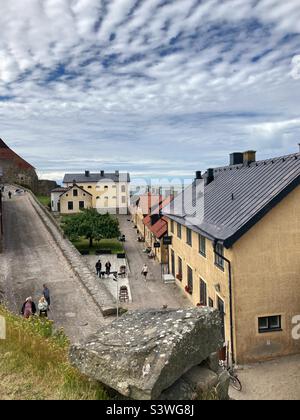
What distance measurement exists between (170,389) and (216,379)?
95 cm

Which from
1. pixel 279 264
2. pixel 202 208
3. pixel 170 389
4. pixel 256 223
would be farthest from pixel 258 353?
pixel 170 389

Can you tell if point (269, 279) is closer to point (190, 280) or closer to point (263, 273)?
point (263, 273)

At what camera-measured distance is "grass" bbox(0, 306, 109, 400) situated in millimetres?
5711

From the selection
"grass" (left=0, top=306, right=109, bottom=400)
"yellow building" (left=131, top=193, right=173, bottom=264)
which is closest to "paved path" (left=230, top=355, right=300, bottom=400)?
"grass" (left=0, top=306, right=109, bottom=400)

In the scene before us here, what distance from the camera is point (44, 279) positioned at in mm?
20453

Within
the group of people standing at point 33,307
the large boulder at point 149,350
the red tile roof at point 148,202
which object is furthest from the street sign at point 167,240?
the large boulder at point 149,350

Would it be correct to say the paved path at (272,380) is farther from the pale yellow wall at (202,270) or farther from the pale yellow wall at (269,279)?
the pale yellow wall at (202,270)

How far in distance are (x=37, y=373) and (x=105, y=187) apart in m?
75.2

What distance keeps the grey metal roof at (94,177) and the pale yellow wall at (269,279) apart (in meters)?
67.1

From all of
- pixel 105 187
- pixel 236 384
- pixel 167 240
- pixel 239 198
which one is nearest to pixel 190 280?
pixel 167 240

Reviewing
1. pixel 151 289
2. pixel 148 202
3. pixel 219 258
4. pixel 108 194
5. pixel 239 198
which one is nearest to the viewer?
pixel 219 258

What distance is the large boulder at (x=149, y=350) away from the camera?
18.2 ft

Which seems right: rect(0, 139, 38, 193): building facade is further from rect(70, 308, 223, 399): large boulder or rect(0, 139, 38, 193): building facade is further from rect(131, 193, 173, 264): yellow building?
rect(70, 308, 223, 399): large boulder
